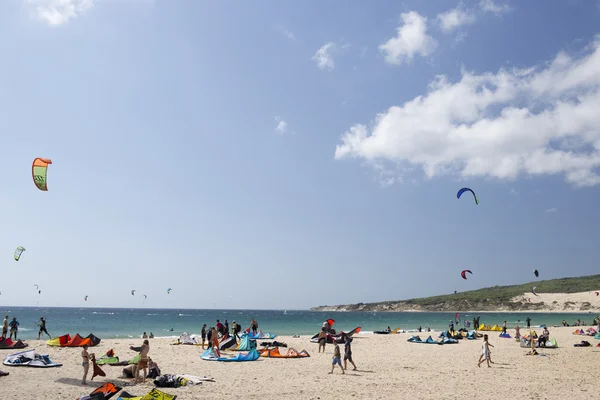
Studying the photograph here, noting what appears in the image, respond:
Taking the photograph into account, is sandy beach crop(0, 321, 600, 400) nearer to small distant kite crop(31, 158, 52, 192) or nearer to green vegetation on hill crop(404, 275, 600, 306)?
small distant kite crop(31, 158, 52, 192)

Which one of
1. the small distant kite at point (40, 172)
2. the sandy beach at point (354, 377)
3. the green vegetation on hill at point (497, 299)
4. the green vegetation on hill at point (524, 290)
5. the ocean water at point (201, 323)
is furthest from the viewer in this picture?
the green vegetation on hill at point (524, 290)

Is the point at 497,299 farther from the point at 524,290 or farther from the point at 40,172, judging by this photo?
the point at 40,172

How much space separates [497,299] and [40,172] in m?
140

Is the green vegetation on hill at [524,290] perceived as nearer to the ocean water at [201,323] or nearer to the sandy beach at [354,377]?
A: the ocean water at [201,323]

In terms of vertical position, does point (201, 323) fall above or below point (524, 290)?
below

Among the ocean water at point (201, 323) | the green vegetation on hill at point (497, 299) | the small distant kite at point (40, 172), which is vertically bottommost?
the ocean water at point (201, 323)

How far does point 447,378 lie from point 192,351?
37.9 ft

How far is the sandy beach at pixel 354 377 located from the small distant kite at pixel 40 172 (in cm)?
581

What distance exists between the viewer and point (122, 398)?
929cm

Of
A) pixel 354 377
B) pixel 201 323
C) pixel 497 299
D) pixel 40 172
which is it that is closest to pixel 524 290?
pixel 497 299

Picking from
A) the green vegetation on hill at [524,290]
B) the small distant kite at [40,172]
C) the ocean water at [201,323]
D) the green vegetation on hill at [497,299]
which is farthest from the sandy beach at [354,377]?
the green vegetation on hill at [524,290]

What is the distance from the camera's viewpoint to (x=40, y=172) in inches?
605

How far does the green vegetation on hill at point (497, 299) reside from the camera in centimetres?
12838

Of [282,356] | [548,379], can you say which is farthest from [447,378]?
[282,356]
